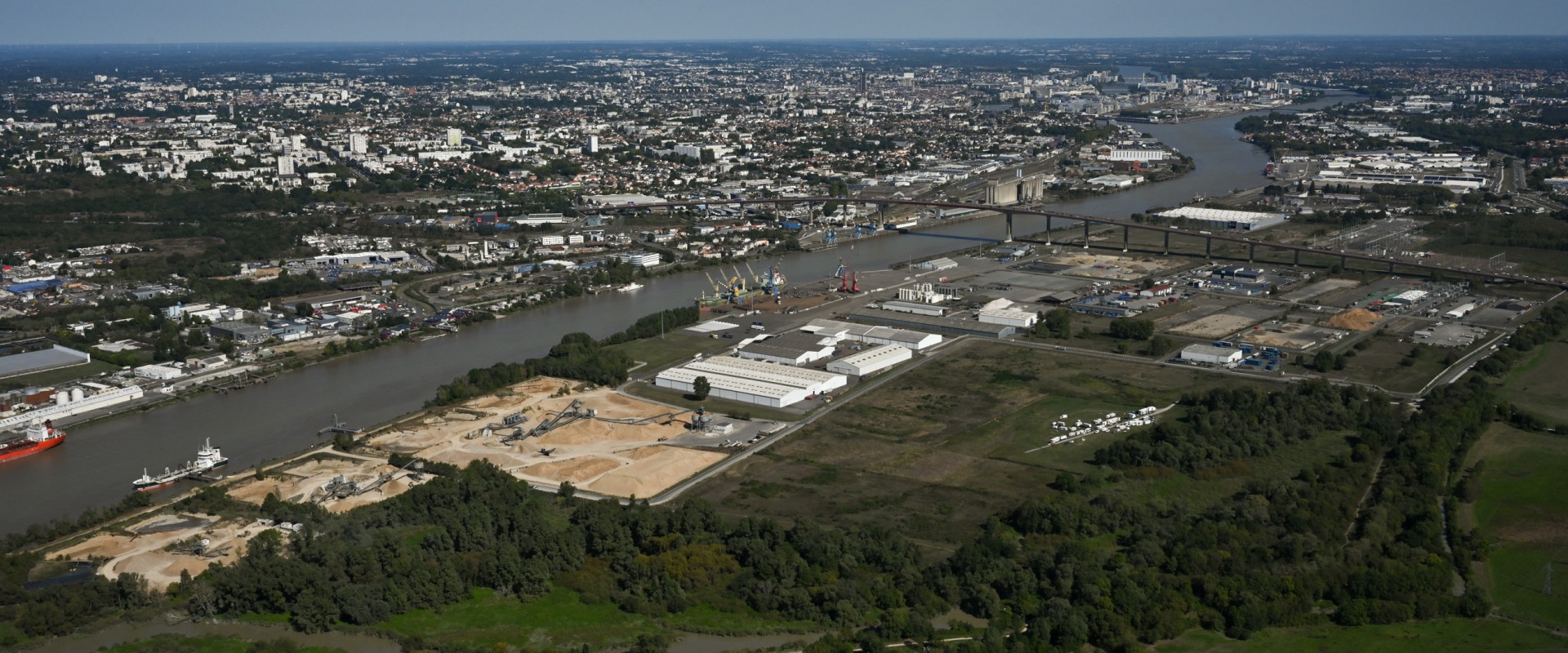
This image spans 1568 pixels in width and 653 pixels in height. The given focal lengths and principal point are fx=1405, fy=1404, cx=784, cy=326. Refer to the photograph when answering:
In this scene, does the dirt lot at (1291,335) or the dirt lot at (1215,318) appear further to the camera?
the dirt lot at (1215,318)

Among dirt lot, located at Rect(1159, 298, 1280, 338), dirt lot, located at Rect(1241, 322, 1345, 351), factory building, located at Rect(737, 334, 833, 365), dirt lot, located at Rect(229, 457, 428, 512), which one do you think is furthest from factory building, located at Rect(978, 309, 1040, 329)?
dirt lot, located at Rect(229, 457, 428, 512)

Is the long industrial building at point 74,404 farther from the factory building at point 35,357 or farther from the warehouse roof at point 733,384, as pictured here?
the warehouse roof at point 733,384

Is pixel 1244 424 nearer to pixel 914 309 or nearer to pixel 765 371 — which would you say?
pixel 765 371

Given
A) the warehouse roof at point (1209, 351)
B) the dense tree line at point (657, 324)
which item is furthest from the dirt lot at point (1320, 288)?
the dense tree line at point (657, 324)

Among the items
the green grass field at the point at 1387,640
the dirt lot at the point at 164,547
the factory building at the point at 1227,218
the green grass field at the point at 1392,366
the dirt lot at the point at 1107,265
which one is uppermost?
the factory building at the point at 1227,218

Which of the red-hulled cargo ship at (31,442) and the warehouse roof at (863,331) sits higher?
the warehouse roof at (863,331)

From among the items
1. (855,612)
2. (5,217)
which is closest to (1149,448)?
(855,612)

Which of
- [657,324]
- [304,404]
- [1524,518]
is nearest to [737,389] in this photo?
[657,324]

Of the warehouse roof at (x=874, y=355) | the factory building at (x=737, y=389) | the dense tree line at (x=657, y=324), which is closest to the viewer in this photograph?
the factory building at (x=737, y=389)
